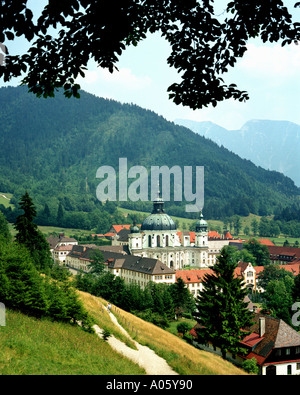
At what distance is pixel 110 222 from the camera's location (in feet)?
637

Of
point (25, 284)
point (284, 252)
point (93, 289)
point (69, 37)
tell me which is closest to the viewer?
point (69, 37)

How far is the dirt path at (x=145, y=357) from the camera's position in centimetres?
2077

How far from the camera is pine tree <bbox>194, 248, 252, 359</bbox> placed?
36.6m

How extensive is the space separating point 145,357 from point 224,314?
1357cm

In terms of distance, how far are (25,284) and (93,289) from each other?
1445 inches

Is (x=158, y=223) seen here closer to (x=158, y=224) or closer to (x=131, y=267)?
(x=158, y=224)

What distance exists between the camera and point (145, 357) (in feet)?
81.5

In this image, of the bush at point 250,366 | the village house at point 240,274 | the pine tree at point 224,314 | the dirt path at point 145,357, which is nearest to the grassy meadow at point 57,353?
the dirt path at point 145,357

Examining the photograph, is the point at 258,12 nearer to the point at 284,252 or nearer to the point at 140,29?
the point at 140,29

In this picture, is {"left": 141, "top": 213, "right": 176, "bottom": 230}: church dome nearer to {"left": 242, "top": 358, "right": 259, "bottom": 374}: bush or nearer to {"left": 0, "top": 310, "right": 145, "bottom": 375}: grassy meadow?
{"left": 242, "top": 358, "right": 259, "bottom": 374}: bush

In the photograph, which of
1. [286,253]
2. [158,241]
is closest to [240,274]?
[158,241]

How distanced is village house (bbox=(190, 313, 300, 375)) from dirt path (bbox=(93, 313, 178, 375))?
12.3 metres

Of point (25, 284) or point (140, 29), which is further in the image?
point (25, 284)
